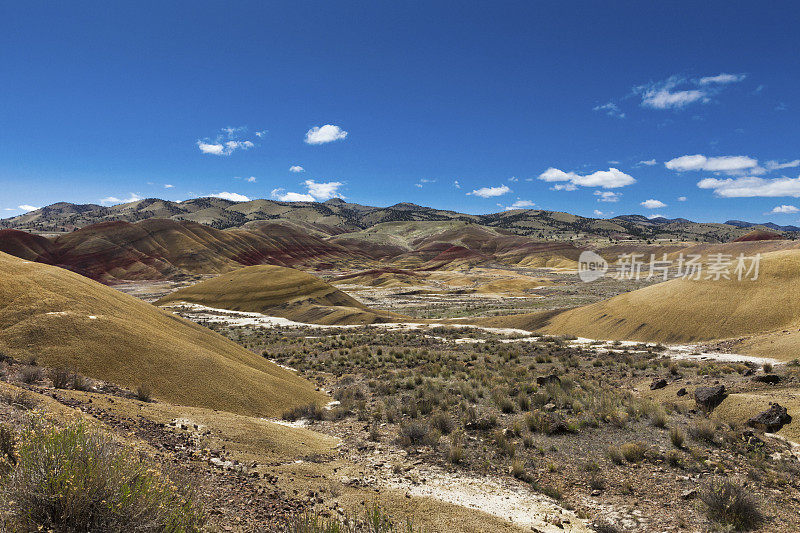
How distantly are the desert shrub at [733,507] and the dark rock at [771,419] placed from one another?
15.2 ft

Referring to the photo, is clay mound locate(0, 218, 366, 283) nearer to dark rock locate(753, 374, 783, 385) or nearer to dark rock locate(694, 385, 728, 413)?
dark rock locate(694, 385, 728, 413)

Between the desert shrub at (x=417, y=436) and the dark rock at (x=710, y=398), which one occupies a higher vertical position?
the dark rock at (x=710, y=398)

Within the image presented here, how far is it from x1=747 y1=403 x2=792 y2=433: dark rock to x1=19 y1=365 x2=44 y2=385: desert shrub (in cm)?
1823

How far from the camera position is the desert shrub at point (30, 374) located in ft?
27.0

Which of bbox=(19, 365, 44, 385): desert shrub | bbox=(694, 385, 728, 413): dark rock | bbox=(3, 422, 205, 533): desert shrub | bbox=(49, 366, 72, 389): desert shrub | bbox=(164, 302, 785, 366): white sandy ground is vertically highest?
bbox=(3, 422, 205, 533): desert shrub

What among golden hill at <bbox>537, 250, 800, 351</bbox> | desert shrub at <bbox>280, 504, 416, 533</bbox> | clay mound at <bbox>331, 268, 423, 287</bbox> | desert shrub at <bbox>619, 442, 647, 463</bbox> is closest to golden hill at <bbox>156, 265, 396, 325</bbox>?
golden hill at <bbox>537, 250, 800, 351</bbox>

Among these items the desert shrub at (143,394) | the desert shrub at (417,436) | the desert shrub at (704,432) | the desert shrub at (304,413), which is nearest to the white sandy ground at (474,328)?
the desert shrub at (704,432)

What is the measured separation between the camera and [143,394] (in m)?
9.77

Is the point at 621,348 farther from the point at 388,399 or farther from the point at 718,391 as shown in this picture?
the point at 388,399

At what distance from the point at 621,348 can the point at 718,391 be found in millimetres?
13507

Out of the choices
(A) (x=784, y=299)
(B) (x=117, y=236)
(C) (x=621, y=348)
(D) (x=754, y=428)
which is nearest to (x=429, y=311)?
(C) (x=621, y=348)

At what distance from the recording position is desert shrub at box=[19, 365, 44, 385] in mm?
8234

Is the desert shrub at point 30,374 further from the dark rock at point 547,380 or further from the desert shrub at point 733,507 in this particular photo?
the dark rock at point 547,380

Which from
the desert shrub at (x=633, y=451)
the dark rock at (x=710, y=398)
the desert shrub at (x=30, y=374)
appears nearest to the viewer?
the desert shrub at (x=30, y=374)
